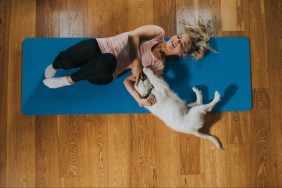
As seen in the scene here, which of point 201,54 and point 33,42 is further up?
point 33,42

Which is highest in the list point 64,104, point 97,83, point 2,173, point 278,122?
point 97,83

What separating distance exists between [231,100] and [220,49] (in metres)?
0.31

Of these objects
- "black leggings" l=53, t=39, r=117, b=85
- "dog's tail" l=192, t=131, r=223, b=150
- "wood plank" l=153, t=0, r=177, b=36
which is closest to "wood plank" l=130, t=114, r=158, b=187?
"dog's tail" l=192, t=131, r=223, b=150

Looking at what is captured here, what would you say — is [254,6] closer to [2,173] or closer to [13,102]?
[13,102]

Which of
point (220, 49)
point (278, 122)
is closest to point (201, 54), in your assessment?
point (220, 49)

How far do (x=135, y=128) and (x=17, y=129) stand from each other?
0.67 m

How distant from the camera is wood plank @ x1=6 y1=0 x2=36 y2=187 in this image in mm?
1559

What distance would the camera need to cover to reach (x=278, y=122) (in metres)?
1.74

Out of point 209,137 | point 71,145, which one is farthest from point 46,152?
point 209,137

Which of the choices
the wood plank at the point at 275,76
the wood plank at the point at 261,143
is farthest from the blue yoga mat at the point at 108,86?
the wood plank at the point at 275,76

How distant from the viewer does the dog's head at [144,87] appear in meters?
1.38

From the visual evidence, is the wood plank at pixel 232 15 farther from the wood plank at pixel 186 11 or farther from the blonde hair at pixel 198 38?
the blonde hair at pixel 198 38

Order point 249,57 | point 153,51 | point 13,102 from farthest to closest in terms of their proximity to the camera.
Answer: point 249,57 → point 13,102 → point 153,51

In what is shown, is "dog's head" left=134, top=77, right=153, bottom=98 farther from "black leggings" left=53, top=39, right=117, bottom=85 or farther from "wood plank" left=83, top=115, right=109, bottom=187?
"wood plank" left=83, top=115, right=109, bottom=187
